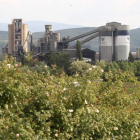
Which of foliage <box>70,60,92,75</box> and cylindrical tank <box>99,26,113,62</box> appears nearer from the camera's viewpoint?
foliage <box>70,60,92,75</box>

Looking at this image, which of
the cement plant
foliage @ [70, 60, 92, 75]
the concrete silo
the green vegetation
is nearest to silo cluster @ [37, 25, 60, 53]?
the cement plant

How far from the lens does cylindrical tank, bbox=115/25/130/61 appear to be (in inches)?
3314

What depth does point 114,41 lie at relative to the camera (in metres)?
85.2

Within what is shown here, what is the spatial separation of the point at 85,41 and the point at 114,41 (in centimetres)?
765

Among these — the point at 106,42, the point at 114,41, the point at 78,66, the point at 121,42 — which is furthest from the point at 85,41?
the point at 78,66

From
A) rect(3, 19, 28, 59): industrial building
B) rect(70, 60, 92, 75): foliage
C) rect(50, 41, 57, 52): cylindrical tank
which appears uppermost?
rect(3, 19, 28, 59): industrial building

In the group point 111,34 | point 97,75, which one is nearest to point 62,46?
point 111,34

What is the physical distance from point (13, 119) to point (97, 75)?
4578mm

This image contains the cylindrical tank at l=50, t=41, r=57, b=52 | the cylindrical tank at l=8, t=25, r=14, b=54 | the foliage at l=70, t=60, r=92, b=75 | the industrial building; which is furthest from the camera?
the cylindrical tank at l=8, t=25, r=14, b=54

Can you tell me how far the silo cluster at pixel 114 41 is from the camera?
8431cm

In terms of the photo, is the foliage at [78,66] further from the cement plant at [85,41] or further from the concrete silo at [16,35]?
the concrete silo at [16,35]

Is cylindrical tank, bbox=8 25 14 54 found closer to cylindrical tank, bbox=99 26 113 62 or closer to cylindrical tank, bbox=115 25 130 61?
cylindrical tank, bbox=99 26 113 62

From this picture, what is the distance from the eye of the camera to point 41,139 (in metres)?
10.3

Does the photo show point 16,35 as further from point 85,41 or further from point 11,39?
point 85,41
